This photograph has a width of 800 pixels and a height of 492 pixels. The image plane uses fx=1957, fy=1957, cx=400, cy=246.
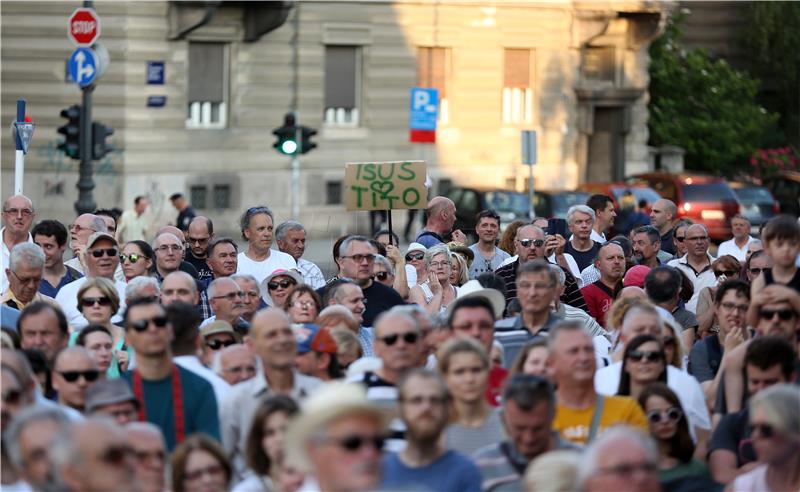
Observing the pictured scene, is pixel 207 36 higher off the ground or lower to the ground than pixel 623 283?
higher

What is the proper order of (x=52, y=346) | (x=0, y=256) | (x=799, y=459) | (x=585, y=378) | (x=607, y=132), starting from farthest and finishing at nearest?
1. (x=607, y=132)
2. (x=0, y=256)
3. (x=52, y=346)
4. (x=585, y=378)
5. (x=799, y=459)

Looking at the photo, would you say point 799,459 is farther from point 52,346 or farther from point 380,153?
point 380,153

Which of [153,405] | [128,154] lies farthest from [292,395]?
[128,154]

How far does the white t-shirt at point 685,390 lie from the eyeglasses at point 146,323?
6.84 feet

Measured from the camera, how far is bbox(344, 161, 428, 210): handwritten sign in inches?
628

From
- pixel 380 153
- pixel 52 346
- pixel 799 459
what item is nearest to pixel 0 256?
pixel 52 346

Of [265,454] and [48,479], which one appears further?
[265,454]

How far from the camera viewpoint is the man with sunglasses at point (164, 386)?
9016mm

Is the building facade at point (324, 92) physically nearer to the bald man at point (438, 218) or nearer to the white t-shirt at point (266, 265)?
the bald man at point (438, 218)

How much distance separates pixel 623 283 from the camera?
13.9 metres

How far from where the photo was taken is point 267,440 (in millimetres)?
8000

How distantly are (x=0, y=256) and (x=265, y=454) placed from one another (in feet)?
20.3

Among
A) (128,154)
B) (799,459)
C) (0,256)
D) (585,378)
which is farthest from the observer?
(128,154)

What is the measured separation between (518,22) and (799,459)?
115 ft
